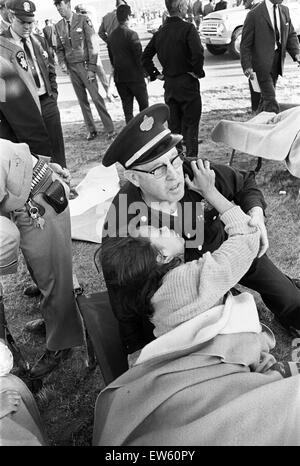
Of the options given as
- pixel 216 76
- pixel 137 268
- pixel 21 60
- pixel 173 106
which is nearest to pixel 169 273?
pixel 137 268

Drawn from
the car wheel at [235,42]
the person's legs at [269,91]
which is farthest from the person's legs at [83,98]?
the car wheel at [235,42]

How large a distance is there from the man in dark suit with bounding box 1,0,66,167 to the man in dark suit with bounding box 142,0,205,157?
1.21 m

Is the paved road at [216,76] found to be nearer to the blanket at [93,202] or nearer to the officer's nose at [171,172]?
the blanket at [93,202]

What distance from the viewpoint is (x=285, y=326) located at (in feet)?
8.53

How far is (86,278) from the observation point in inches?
136

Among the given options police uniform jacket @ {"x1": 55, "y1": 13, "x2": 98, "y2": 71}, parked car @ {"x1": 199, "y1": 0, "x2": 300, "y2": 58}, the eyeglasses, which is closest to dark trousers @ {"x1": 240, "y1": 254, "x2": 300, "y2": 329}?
the eyeglasses

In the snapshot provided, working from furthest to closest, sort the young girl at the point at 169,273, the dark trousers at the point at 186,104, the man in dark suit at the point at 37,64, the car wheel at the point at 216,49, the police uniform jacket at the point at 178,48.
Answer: the car wheel at the point at 216,49 < the dark trousers at the point at 186,104 < the police uniform jacket at the point at 178,48 < the man in dark suit at the point at 37,64 < the young girl at the point at 169,273

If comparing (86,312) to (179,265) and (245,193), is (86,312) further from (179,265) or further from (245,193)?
(245,193)

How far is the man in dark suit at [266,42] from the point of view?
4.96 metres

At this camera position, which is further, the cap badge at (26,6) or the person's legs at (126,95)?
the person's legs at (126,95)

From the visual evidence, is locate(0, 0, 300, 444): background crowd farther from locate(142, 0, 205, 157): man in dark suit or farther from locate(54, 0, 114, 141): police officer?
locate(54, 0, 114, 141): police officer

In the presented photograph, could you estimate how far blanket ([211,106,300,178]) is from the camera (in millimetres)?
3445

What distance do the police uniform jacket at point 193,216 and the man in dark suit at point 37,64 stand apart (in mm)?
1324

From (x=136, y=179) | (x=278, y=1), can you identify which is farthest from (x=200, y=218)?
(x=278, y=1)
